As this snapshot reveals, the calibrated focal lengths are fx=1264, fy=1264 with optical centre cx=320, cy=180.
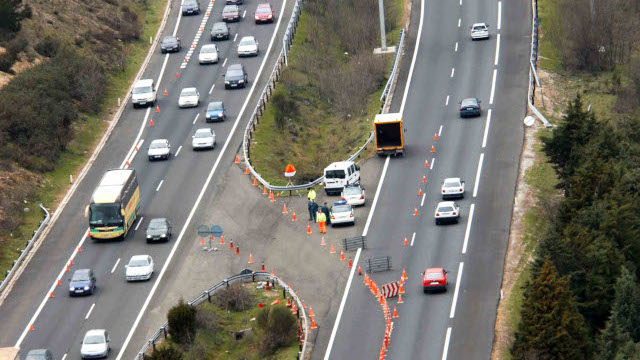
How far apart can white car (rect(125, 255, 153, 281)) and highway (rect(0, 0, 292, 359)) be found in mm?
476

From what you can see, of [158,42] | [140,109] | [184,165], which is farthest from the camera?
[158,42]

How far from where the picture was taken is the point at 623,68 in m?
99.8

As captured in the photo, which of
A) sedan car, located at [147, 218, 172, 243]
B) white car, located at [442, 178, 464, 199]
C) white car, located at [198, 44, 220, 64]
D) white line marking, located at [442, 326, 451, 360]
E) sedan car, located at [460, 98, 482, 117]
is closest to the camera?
white line marking, located at [442, 326, 451, 360]

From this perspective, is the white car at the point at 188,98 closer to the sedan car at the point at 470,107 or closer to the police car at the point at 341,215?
the sedan car at the point at 470,107

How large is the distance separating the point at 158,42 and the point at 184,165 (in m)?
27.1

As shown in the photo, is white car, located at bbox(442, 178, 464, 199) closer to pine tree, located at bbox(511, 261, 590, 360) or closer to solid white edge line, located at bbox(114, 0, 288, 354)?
solid white edge line, located at bbox(114, 0, 288, 354)

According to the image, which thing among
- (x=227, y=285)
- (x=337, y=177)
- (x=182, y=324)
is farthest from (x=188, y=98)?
(x=182, y=324)

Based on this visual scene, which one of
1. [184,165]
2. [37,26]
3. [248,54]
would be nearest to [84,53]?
[37,26]

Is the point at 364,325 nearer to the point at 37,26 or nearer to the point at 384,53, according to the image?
the point at 384,53

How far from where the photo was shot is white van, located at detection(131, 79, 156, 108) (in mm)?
97625

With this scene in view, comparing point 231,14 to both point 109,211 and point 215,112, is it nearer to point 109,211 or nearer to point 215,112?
point 215,112

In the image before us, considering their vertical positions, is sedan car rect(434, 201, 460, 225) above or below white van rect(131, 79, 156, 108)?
above

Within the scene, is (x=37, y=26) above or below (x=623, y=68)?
above

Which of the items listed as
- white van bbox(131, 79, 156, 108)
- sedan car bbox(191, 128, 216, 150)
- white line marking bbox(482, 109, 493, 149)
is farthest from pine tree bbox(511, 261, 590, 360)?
white van bbox(131, 79, 156, 108)
